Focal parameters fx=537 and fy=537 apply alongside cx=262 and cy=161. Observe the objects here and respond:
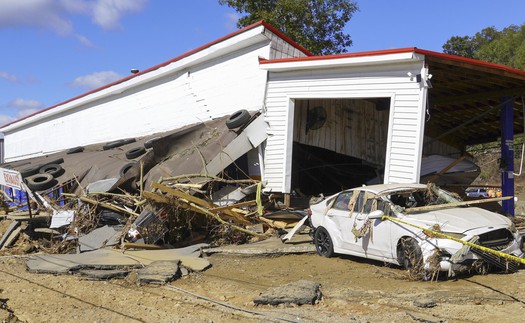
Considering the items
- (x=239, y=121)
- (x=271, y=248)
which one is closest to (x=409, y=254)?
(x=271, y=248)

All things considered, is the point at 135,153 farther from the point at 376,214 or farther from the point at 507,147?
the point at 507,147

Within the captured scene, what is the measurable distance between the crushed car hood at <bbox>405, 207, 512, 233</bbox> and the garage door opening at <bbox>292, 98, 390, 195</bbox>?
23.3ft

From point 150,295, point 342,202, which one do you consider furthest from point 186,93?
point 150,295

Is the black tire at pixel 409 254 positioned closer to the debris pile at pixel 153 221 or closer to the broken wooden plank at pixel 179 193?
the debris pile at pixel 153 221

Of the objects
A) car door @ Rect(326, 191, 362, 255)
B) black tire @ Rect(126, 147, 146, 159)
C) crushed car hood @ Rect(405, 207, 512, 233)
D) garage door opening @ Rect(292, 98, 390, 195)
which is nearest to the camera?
crushed car hood @ Rect(405, 207, 512, 233)

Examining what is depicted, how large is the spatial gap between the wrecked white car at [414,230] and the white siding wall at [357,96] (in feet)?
7.95

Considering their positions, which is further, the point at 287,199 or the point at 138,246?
the point at 287,199

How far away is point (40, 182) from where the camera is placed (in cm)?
1578

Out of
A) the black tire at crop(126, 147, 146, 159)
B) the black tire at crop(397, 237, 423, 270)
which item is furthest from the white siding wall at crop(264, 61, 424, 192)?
the black tire at crop(126, 147, 146, 159)

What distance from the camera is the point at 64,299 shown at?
773cm

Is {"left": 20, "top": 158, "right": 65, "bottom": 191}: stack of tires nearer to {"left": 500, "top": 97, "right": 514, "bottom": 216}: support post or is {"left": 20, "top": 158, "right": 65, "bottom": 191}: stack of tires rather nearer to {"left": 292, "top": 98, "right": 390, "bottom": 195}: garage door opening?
{"left": 292, "top": 98, "right": 390, "bottom": 195}: garage door opening

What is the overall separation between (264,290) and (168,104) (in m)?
13.2

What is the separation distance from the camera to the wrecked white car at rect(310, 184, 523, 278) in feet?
25.0

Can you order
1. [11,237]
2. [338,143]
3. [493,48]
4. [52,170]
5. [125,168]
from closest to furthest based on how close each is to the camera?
[11,237]
[125,168]
[338,143]
[52,170]
[493,48]
